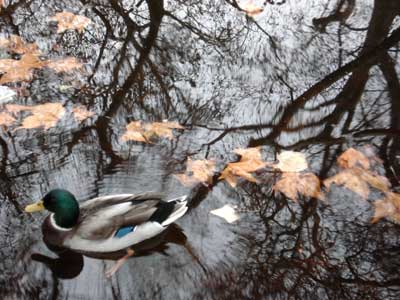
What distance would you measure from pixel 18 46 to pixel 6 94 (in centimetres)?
85

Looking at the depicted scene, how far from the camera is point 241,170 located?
3.90m

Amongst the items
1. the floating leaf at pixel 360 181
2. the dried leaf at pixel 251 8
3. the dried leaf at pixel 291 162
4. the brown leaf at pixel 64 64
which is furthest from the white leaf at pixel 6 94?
the dried leaf at pixel 251 8

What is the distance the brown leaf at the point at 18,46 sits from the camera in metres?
4.96

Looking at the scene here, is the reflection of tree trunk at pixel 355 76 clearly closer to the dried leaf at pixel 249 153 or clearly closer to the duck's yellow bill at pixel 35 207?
the dried leaf at pixel 249 153

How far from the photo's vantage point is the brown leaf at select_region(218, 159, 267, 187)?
12.5 feet

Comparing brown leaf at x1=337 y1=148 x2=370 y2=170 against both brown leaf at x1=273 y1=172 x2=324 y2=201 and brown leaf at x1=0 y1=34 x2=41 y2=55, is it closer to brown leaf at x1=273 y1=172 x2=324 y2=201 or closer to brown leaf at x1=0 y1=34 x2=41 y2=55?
brown leaf at x1=273 y1=172 x2=324 y2=201

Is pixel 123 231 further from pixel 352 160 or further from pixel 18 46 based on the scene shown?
pixel 18 46

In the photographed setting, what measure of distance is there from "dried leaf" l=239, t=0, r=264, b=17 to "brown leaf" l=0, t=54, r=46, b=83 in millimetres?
2376

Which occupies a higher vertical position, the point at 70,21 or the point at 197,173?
the point at 70,21

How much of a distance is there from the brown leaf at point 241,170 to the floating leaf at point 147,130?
1.91 feet

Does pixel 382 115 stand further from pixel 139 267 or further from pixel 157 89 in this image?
pixel 139 267

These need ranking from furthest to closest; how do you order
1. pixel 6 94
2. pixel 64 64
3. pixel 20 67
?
pixel 64 64 → pixel 20 67 → pixel 6 94

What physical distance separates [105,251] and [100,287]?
0.77 feet

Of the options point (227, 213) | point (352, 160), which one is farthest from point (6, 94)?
point (352, 160)
